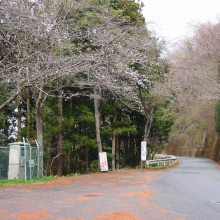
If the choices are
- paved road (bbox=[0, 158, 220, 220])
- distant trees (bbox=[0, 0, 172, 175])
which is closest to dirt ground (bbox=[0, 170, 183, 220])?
paved road (bbox=[0, 158, 220, 220])

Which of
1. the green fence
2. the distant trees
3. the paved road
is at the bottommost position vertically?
the paved road

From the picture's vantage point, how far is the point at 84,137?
26359 mm

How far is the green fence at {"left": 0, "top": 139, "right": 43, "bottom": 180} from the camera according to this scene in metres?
18.2

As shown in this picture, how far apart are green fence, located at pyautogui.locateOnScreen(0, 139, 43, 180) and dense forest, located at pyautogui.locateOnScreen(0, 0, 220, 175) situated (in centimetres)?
226

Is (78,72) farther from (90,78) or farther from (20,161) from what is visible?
(20,161)

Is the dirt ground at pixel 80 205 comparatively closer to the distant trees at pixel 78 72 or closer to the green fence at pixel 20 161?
the green fence at pixel 20 161

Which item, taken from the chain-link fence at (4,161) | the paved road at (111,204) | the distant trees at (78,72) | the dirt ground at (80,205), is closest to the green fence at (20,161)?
the chain-link fence at (4,161)

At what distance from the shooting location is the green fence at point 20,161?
1816cm

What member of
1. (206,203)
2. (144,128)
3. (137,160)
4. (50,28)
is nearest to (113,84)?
(50,28)

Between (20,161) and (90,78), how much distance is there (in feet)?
19.0

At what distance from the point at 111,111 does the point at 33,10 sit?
1210 cm

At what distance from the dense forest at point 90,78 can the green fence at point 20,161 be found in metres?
2.26

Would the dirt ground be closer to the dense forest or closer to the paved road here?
the paved road

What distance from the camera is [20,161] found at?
18.1 m
